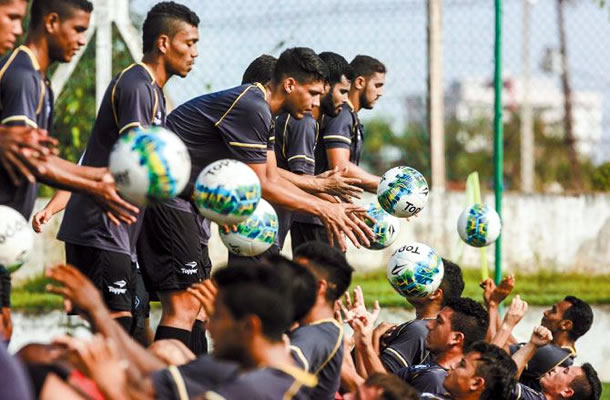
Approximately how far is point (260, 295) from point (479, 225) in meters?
4.85

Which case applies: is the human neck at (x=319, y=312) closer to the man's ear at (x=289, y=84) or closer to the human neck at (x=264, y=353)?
the human neck at (x=264, y=353)

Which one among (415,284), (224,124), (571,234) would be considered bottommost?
(571,234)

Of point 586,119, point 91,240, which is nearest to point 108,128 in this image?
point 91,240

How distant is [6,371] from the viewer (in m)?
3.81

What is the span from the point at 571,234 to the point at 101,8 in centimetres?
541

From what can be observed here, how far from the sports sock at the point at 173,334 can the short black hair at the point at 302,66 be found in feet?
5.77

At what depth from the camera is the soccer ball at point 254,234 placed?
6.95 m

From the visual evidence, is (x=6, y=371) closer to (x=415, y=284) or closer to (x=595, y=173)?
(x=415, y=284)

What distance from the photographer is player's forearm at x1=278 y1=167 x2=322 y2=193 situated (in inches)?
313

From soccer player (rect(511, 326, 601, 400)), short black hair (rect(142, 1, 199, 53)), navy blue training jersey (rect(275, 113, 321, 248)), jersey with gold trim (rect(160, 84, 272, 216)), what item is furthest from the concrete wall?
short black hair (rect(142, 1, 199, 53))

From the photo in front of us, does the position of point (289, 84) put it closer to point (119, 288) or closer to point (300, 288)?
point (119, 288)

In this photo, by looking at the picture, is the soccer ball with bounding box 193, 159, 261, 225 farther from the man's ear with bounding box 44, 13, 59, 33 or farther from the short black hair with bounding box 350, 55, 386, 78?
the short black hair with bounding box 350, 55, 386, 78

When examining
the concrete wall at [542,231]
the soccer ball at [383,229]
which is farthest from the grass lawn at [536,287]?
the soccer ball at [383,229]

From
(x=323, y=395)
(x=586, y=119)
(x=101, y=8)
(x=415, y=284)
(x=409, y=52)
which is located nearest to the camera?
(x=323, y=395)
